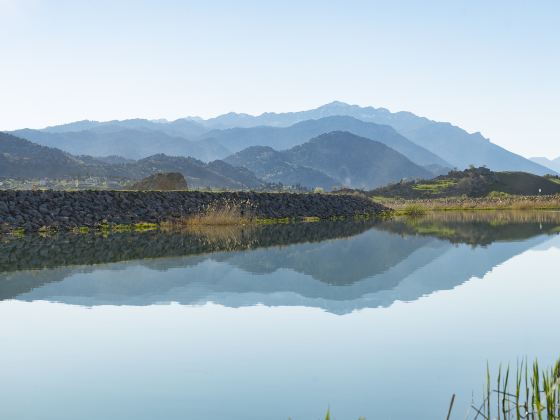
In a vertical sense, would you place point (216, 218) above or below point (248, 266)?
above

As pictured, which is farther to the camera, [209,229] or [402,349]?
[209,229]

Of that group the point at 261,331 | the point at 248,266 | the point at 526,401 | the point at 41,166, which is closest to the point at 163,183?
the point at 248,266

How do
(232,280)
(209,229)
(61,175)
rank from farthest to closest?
(61,175) < (209,229) < (232,280)

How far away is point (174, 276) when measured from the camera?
998 inches

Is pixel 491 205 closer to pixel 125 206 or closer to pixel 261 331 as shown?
pixel 125 206

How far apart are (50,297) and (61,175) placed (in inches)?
6501

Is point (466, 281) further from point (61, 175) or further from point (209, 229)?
point (61, 175)

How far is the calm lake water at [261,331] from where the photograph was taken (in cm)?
1059

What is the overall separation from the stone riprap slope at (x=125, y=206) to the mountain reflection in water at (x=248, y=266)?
5.82 metres

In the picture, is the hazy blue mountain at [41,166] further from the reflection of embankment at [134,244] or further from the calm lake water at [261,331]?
the calm lake water at [261,331]

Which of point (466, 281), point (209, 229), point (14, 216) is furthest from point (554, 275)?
point (14, 216)

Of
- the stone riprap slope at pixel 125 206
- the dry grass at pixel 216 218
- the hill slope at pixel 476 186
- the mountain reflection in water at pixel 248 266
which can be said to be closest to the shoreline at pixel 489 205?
the hill slope at pixel 476 186

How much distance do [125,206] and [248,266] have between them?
28161 mm

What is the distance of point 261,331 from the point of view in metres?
15.9
